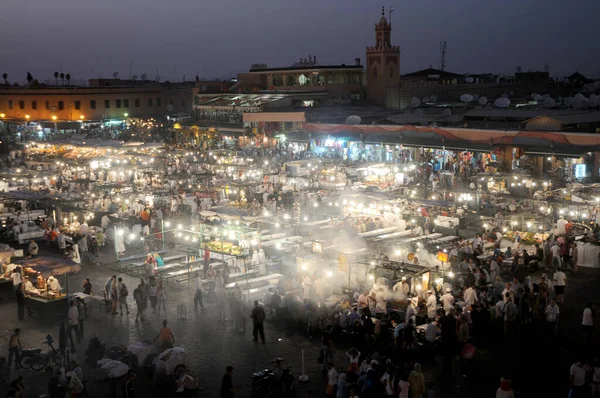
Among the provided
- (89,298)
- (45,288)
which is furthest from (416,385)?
(45,288)

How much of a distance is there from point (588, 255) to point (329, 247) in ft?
24.3

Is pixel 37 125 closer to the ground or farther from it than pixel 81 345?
farther from it

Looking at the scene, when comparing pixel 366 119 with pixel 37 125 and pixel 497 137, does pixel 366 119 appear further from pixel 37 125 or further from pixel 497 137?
pixel 37 125

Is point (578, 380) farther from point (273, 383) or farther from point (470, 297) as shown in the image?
point (273, 383)

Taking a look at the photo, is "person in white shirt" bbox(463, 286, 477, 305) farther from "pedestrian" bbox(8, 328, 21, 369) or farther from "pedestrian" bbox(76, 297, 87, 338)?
"pedestrian" bbox(8, 328, 21, 369)

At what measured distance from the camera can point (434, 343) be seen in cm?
1320

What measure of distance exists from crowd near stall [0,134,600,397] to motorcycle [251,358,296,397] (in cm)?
11

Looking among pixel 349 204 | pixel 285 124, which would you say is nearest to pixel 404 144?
pixel 349 204

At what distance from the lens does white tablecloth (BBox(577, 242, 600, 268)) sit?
18.6 metres

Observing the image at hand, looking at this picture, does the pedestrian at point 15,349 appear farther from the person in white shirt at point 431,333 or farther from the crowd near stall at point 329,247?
the person in white shirt at point 431,333

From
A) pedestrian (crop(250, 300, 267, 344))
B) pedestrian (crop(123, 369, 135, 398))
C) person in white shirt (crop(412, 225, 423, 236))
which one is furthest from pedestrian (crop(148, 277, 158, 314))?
person in white shirt (crop(412, 225, 423, 236))

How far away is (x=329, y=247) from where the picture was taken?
19047mm

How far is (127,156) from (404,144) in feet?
49.9

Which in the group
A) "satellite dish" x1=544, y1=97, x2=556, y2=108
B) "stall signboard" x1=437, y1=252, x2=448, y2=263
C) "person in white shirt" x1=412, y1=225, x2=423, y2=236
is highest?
"satellite dish" x1=544, y1=97, x2=556, y2=108
